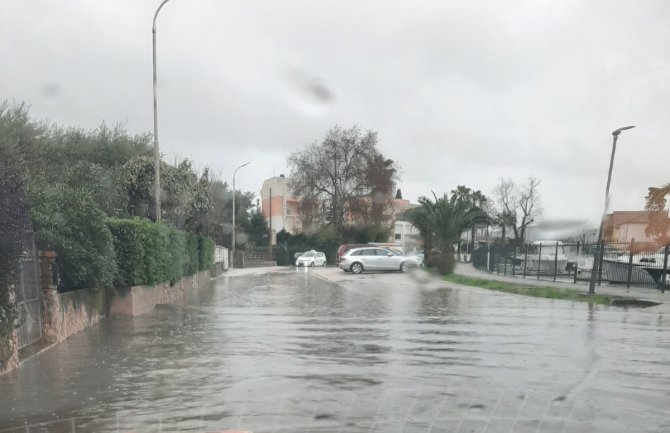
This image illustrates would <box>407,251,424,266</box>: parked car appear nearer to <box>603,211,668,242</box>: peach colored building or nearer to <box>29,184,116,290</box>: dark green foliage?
<box>603,211,668,242</box>: peach colored building

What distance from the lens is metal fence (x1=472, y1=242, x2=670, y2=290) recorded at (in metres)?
21.7

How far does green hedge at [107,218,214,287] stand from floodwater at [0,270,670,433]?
4.69ft

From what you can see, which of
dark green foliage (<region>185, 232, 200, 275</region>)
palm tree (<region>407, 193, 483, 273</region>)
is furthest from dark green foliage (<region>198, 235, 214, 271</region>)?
palm tree (<region>407, 193, 483, 273</region>)

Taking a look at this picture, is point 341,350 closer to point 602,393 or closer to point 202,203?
point 602,393

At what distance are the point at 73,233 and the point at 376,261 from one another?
81.3ft

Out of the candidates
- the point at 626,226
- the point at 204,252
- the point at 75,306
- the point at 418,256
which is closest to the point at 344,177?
the point at 418,256

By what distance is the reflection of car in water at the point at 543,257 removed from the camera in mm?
27156

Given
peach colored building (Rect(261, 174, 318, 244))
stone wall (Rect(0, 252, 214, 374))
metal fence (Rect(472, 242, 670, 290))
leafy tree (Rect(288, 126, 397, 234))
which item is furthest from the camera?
peach colored building (Rect(261, 174, 318, 244))

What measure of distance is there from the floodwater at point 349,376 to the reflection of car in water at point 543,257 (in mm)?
13593

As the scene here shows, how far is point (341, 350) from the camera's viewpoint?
9492 millimetres

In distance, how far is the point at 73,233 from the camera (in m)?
10.9

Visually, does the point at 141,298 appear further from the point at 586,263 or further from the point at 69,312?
the point at 586,263

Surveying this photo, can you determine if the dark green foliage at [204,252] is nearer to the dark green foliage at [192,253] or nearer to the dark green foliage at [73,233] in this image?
the dark green foliage at [192,253]

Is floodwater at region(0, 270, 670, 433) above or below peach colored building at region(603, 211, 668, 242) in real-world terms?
below
